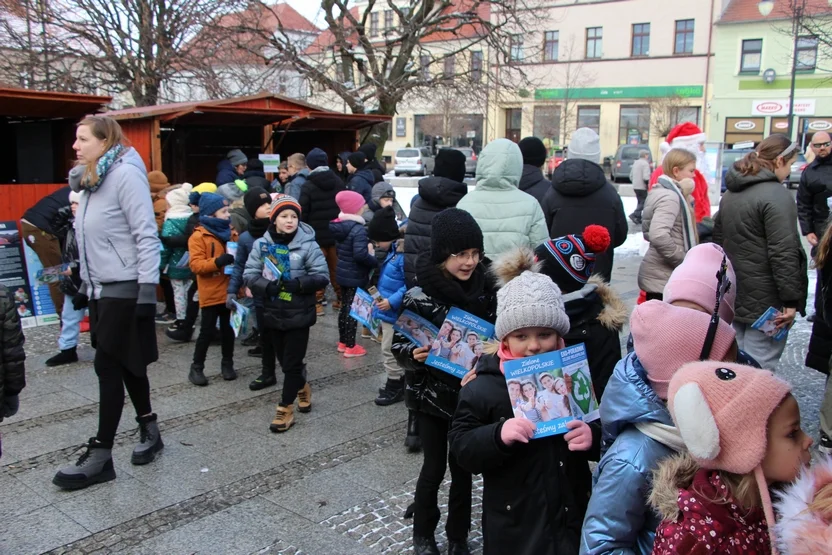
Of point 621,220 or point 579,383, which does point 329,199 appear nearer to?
point 621,220

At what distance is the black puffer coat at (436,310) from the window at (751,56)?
48.0 m

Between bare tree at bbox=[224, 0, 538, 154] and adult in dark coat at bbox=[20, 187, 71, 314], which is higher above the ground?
bare tree at bbox=[224, 0, 538, 154]

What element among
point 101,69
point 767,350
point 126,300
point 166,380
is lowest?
point 166,380

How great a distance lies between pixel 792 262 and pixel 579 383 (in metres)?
3.07

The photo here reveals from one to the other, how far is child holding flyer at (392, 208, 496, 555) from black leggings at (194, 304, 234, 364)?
331 centimetres

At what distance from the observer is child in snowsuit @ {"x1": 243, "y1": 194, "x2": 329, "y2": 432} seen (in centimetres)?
540

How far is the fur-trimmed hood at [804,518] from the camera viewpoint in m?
1.46

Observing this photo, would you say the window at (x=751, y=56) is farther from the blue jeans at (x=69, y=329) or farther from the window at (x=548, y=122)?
the blue jeans at (x=69, y=329)

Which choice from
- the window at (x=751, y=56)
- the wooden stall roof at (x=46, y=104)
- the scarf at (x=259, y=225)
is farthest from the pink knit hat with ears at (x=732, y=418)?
the window at (x=751, y=56)

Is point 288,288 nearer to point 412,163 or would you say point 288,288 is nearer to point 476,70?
point 476,70

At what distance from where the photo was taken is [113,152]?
441cm

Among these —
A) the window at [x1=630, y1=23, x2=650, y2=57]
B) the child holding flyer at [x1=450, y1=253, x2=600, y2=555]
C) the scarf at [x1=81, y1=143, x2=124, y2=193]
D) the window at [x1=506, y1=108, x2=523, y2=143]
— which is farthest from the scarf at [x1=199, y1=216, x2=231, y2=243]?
the window at [x1=506, y1=108, x2=523, y2=143]

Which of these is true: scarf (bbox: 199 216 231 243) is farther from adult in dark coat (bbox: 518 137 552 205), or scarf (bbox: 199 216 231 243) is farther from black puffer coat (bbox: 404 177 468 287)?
adult in dark coat (bbox: 518 137 552 205)

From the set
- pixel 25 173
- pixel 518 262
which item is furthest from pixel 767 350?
pixel 25 173
